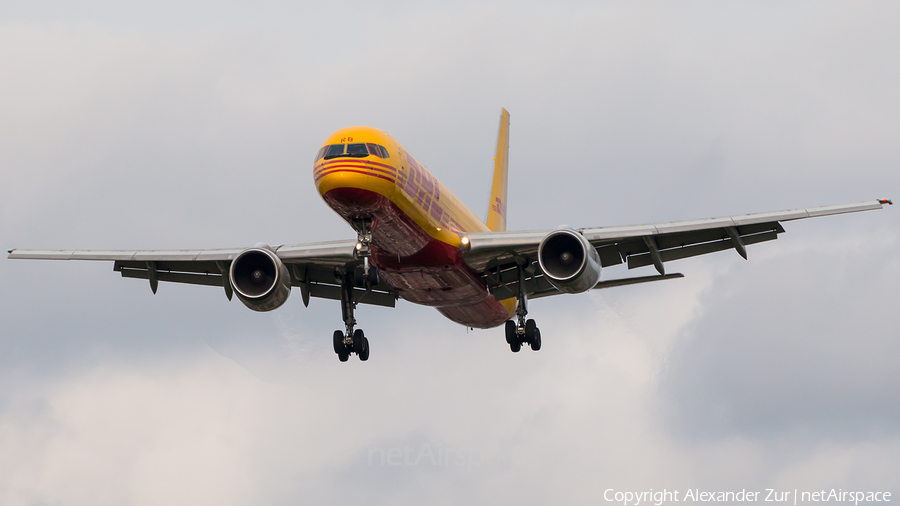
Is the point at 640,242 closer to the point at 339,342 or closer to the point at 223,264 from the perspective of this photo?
the point at 339,342

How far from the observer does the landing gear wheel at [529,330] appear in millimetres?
35438

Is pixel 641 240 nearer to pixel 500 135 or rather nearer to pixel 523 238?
pixel 523 238

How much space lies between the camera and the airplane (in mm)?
28766

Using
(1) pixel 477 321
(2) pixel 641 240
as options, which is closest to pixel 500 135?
(1) pixel 477 321

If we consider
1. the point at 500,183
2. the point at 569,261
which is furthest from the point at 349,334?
the point at 500,183

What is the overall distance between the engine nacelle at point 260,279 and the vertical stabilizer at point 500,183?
44.5ft

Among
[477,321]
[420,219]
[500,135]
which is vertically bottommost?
[477,321]

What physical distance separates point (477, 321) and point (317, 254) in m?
7.16

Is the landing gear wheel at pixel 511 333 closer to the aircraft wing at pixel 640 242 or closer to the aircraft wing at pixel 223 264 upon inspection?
the aircraft wing at pixel 640 242

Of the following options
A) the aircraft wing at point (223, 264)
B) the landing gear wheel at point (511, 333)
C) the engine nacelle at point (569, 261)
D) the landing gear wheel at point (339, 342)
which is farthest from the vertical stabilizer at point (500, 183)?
the engine nacelle at point (569, 261)

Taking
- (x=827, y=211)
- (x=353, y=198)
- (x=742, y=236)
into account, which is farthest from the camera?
(x=742, y=236)

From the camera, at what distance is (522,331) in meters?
35.3

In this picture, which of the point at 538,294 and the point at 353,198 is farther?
the point at 538,294

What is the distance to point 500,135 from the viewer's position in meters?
49.8
